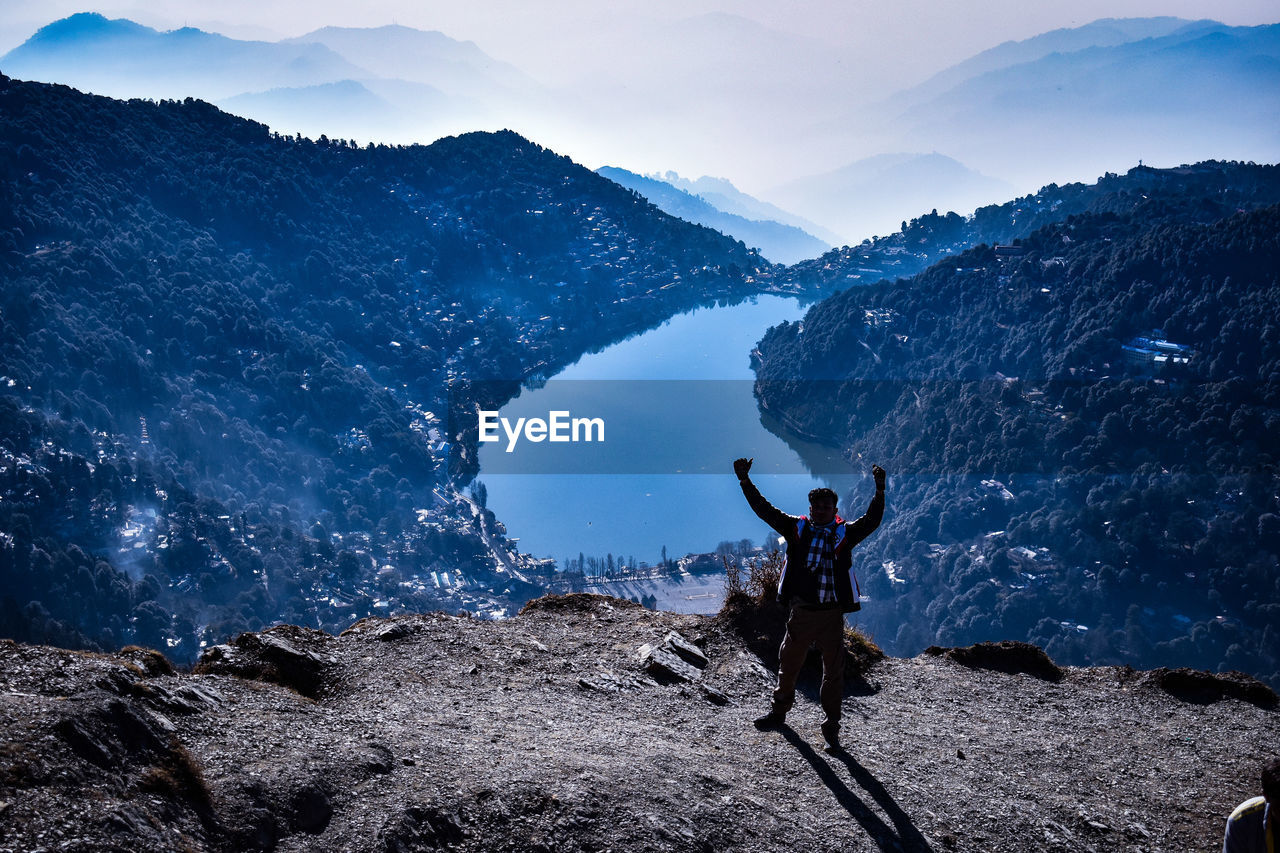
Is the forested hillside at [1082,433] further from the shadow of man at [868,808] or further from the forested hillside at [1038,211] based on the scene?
the shadow of man at [868,808]

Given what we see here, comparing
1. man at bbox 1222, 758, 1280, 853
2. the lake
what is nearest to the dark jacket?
man at bbox 1222, 758, 1280, 853

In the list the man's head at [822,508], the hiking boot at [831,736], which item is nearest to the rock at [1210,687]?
the hiking boot at [831,736]

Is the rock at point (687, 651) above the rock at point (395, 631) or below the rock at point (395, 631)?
below

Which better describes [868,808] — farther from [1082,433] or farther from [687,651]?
[1082,433]

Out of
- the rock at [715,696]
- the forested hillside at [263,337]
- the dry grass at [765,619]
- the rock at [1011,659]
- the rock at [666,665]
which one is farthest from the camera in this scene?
the forested hillside at [263,337]

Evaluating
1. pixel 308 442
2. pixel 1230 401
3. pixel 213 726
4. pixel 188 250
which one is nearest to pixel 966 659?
pixel 213 726

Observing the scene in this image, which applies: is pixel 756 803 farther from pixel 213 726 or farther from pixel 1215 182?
pixel 1215 182
